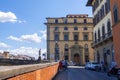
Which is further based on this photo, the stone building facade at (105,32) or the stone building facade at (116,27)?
the stone building facade at (105,32)

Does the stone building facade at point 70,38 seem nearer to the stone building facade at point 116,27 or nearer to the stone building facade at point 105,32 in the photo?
the stone building facade at point 105,32

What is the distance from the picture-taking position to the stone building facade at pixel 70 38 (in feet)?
298

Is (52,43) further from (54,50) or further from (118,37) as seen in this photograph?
(118,37)

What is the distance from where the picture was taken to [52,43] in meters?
91.3

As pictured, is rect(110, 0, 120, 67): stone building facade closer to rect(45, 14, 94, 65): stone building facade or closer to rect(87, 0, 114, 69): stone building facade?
rect(87, 0, 114, 69): stone building facade

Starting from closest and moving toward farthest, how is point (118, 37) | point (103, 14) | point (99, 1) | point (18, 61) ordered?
1. point (18, 61)
2. point (118, 37)
3. point (103, 14)
4. point (99, 1)

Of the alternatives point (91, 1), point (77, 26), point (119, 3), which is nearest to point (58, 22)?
point (77, 26)

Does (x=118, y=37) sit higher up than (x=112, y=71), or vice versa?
(x=118, y=37)

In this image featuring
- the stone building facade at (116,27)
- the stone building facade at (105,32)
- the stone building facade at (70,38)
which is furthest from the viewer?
the stone building facade at (70,38)

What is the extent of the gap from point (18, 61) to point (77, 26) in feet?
241

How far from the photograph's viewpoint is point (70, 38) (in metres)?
93.6

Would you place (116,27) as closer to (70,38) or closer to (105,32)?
(105,32)

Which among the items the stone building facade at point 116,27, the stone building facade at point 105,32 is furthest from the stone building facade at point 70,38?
the stone building facade at point 116,27

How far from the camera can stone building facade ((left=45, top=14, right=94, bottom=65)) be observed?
9094 centimetres
